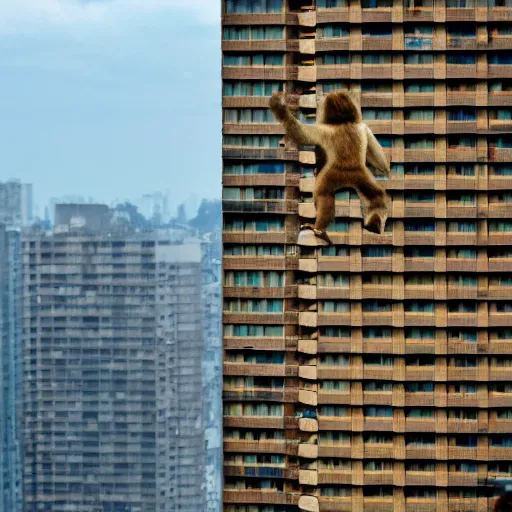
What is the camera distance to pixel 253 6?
5840mm

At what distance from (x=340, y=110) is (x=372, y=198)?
0.16m

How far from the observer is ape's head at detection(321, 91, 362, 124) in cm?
160

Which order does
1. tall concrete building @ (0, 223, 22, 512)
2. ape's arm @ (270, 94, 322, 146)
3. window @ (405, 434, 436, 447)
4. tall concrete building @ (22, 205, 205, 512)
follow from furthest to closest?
tall concrete building @ (0, 223, 22, 512), tall concrete building @ (22, 205, 205, 512), window @ (405, 434, 436, 447), ape's arm @ (270, 94, 322, 146)

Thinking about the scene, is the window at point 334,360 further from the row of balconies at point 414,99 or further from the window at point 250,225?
the row of balconies at point 414,99

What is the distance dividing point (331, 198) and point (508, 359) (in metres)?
4.50

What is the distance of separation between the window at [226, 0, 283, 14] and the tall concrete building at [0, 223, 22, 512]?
401cm

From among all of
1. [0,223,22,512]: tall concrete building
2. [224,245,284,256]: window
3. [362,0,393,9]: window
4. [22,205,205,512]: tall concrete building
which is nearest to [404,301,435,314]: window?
[224,245,284,256]: window

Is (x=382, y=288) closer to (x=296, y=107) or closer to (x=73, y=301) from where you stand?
(x=296, y=107)

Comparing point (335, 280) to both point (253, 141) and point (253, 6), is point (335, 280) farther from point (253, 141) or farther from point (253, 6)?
point (253, 6)

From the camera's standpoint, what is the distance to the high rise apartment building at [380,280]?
229 inches

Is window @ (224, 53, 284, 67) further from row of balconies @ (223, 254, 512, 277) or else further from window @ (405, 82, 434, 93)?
row of balconies @ (223, 254, 512, 277)

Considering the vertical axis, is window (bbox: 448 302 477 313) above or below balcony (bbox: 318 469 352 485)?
above

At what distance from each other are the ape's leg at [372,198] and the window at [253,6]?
168 inches

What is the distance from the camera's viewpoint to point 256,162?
5848 mm
